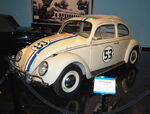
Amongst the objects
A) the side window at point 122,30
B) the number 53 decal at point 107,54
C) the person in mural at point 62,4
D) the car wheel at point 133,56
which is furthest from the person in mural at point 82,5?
the number 53 decal at point 107,54

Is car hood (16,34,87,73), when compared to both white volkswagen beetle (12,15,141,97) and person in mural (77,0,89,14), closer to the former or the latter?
white volkswagen beetle (12,15,141,97)

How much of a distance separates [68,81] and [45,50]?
0.86m

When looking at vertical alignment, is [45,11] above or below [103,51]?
above

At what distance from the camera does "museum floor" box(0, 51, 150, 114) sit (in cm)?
249

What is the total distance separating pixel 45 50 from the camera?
3066 millimetres

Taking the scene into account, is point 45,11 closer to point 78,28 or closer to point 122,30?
point 78,28

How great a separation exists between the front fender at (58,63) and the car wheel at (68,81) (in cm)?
11

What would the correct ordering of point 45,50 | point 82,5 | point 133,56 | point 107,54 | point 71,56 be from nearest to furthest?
point 71,56
point 45,50
point 107,54
point 133,56
point 82,5

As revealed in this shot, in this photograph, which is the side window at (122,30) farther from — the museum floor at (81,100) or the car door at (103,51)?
the museum floor at (81,100)

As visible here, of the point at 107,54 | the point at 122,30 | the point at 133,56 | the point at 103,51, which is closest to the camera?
the point at 103,51

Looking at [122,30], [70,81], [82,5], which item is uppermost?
[82,5]

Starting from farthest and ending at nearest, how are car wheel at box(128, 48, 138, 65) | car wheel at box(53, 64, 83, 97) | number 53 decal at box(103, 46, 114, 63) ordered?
car wheel at box(128, 48, 138, 65), number 53 decal at box(103, 46, 114, 63), car wheel at box(53, 64, 83, 97)

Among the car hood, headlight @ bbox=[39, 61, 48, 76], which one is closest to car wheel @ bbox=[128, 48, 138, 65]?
the car hood

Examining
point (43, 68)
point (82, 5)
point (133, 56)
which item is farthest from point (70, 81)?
point (82, 5)
